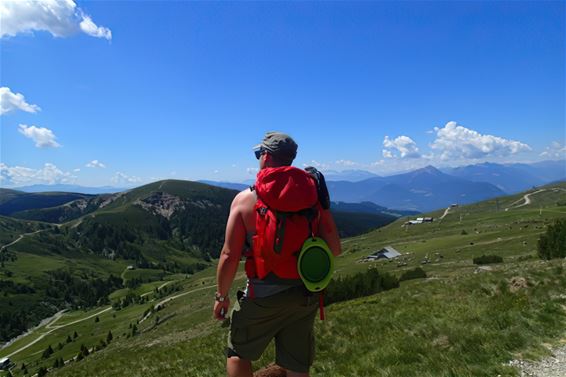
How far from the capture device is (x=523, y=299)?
36.4 feet

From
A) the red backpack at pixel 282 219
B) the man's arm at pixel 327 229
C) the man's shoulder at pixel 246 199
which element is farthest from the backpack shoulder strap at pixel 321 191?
the man's shoulder at pixel 246 199

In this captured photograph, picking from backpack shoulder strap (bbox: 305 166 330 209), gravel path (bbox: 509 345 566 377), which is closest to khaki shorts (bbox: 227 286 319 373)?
backpack shoulder strap (bbox: 305 166 330 209)

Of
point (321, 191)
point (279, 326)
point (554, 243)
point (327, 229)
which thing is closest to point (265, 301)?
point (279, 326)

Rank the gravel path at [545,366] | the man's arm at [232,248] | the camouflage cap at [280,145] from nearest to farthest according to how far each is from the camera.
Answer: the man's arm at [232,248]
the camouflage cap at [280,145]
the gravel path at [545,366]

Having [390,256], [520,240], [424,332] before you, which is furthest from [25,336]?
[424,332]

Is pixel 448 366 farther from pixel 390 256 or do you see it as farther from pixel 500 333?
pixel 390 256

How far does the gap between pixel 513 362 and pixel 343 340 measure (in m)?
4.62

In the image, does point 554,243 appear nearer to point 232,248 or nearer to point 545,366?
point 545,366

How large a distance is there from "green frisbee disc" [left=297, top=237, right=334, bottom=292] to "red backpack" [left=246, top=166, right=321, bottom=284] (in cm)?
8

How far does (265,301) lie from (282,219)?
A: 40.5 inches

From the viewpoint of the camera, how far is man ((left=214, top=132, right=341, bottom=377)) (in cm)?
462

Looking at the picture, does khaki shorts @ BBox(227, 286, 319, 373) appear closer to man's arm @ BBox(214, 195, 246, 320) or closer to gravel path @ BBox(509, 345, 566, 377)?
man's arm @ BBox(214, 195, 246, 320)

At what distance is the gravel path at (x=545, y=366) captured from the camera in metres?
6.61

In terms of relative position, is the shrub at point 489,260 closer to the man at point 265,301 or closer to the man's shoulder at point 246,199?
the man at point 265,301
